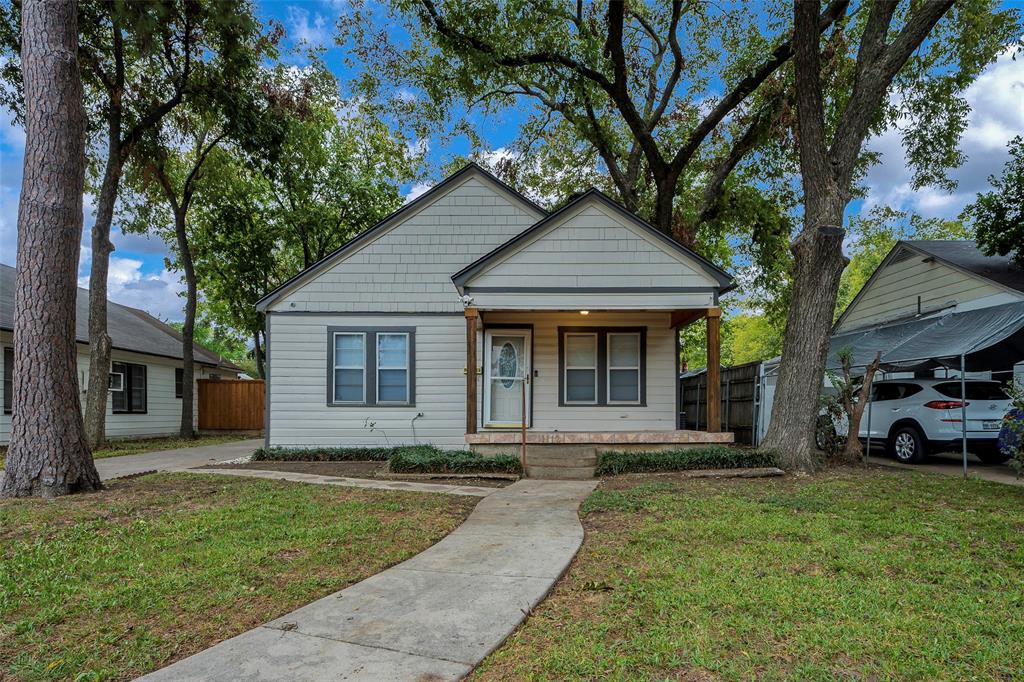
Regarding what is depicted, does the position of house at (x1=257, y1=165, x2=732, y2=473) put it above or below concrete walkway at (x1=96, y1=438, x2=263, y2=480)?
above

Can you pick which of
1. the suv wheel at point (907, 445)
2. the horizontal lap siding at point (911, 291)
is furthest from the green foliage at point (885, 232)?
the suv wheel at point (907, 445)

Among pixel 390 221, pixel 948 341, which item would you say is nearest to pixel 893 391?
pixel 948 341

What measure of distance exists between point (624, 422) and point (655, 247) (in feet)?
12.1

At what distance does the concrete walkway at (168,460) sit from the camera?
1008 cm

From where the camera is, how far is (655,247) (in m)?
10.1

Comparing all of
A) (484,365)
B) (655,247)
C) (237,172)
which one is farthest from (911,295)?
(237,172)

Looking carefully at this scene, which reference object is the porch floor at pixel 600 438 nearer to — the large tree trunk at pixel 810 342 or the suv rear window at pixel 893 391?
the large tree trunk at pixel 810 342

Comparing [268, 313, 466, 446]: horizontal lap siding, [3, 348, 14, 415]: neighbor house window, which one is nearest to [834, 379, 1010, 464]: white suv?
[268, 313, 466, 446]: horizontal lap siding

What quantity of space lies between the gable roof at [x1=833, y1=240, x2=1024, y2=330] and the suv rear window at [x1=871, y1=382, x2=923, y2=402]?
3265 millimetres

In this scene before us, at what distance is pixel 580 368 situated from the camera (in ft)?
38.4

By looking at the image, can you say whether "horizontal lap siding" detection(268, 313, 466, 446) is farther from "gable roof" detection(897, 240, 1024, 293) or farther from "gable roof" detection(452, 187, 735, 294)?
"gable roof" detection(897, 240, 1024, 293)

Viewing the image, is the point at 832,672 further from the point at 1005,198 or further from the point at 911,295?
the point at 911,295

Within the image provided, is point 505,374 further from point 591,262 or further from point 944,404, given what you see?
point 944,404

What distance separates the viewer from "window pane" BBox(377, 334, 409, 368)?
464 inches
